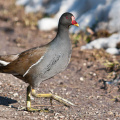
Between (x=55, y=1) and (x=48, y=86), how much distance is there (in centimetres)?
742

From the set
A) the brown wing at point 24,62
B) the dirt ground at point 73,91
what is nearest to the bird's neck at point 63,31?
the brown wing at point 24,62

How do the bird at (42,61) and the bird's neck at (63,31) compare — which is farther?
the bird's neck at (63,31)

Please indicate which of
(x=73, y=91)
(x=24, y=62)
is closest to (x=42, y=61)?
(x=24, y=62)

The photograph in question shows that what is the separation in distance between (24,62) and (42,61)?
0.33 meters

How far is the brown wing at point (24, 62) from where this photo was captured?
A: 4734 mm

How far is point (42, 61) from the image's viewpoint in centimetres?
468

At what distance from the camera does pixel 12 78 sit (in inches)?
259

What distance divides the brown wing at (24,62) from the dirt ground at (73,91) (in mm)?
711

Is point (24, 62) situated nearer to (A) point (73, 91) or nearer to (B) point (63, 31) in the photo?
(B) point (63, 31)

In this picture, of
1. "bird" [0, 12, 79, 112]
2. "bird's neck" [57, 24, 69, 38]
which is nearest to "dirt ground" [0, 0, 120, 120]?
Answer: "bird" [0, 12, 79, 112]

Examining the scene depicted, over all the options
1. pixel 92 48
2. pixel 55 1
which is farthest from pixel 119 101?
pixel 55 1

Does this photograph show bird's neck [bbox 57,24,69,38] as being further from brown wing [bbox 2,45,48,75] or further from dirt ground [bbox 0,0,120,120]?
dirt ground [bbox 0,0,120,120]

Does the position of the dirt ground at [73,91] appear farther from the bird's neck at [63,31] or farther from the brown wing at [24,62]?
the bird's neck at [63,31]

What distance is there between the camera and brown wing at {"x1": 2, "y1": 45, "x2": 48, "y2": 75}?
15.5 ft
